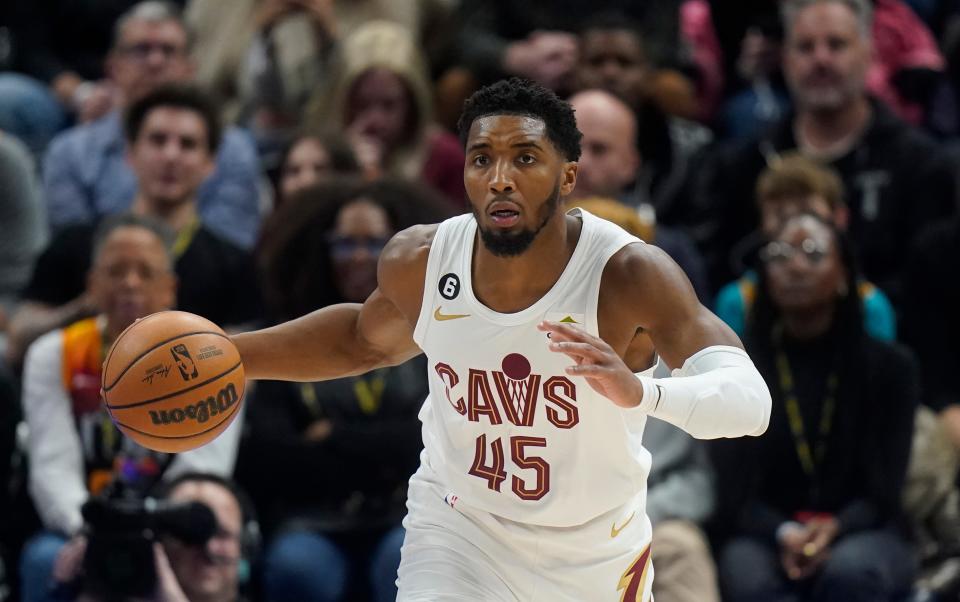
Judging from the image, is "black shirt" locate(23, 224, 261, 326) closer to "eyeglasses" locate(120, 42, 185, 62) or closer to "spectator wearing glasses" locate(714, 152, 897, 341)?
"eyeglasses" locate(120, 42, 185, 62)

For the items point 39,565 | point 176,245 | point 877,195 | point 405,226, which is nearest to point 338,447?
point 405,226

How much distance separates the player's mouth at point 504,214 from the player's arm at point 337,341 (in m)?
0.49

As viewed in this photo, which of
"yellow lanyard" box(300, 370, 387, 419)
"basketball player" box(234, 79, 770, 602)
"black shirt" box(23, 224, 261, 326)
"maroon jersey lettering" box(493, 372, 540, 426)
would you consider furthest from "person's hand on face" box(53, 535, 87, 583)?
"maroon jersey lettering" box(493, 372, 540, 426)

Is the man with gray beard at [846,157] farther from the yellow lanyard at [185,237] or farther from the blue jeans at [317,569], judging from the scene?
the yellow lanyard at [185,237]

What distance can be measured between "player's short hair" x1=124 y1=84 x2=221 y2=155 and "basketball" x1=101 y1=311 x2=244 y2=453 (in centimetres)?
350

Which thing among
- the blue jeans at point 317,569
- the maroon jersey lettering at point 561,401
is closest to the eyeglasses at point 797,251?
the blue jeans at point 317,569

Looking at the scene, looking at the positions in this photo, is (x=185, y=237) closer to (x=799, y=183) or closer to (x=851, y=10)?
(x=799, y=183)

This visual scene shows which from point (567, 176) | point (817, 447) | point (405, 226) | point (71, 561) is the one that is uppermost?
point (567, 176)

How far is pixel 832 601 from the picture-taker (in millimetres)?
6531

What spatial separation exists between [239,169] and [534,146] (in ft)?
13.4

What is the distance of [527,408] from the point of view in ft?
15.2

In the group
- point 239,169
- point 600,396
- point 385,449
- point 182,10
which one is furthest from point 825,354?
point 182,10

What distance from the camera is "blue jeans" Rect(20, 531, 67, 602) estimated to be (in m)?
6.68

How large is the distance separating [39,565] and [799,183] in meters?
3.83
